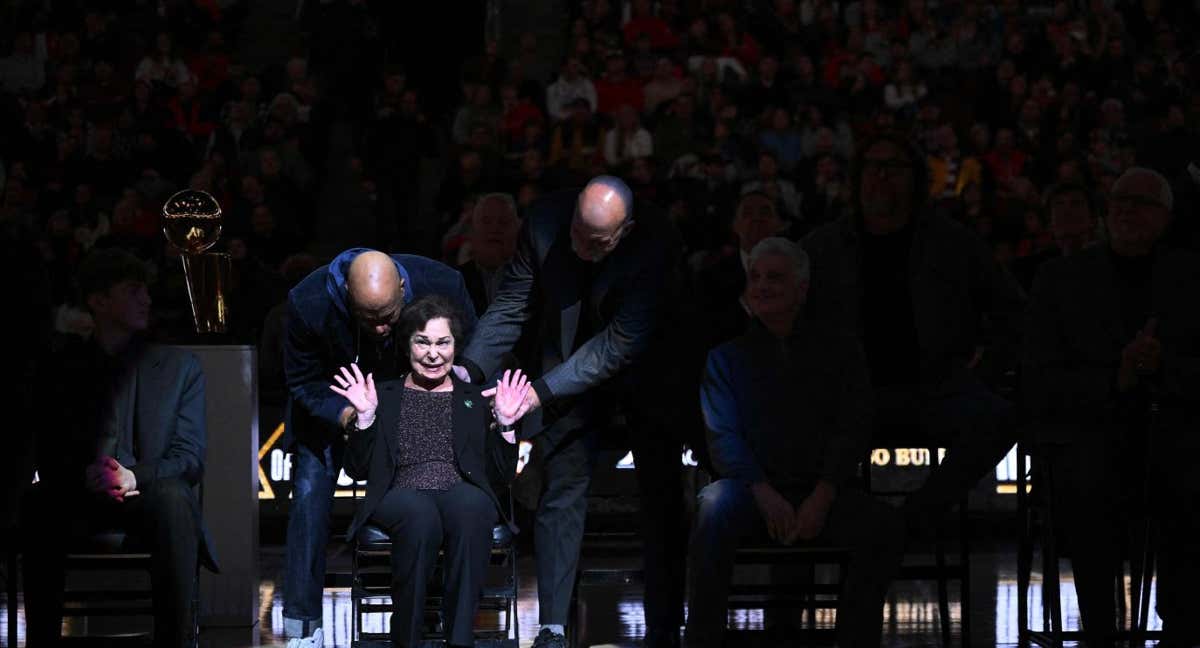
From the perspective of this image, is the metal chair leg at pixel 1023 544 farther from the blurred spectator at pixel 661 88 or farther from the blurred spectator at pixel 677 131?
the blurred spectator at pixel 661 88

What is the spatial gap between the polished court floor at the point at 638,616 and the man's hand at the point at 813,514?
1.17m

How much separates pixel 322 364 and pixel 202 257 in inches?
43.0

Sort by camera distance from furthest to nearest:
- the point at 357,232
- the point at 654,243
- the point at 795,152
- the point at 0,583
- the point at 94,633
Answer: the point at 357,232 < the point at 795,152 < the point at 0,583 < the point at 94,633 < the point at 654,243

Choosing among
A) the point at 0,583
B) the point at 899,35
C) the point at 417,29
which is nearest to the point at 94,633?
the point at 0,583

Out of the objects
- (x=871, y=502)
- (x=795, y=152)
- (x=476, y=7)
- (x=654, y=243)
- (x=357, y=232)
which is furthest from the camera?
(x=476, y=7)

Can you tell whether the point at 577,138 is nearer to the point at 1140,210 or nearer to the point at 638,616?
the point at 638,616

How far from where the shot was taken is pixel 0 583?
8.72 meters

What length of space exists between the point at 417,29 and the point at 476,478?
376 inches

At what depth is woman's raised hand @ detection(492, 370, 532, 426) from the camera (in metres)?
6.42

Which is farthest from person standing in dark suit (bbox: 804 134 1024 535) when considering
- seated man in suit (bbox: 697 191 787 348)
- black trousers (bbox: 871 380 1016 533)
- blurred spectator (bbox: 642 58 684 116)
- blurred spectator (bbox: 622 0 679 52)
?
blurred spectator (bbox: 622 0 679 52)

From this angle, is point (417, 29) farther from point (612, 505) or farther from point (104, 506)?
point (104, 506)

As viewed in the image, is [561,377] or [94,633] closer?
[561,377]

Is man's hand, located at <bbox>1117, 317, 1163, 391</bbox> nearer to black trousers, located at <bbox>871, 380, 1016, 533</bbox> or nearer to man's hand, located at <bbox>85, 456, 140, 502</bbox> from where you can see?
black trousers, located at <bbox>871, 380, 1016, 533</bbox>

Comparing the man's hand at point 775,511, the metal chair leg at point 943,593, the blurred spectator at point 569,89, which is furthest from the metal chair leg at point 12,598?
the blurred spectator at point 569,89
